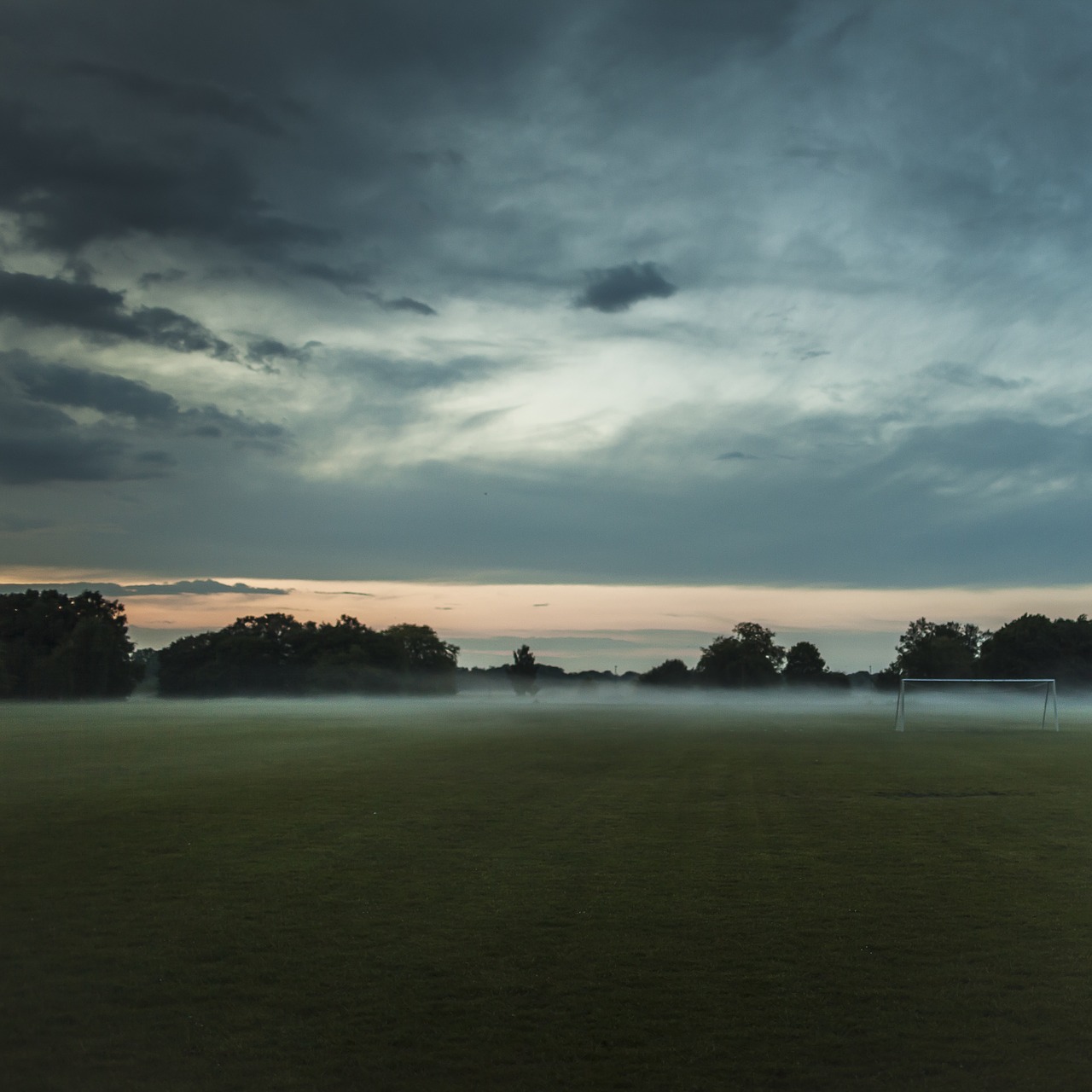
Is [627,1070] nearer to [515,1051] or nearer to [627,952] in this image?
[515,1051]

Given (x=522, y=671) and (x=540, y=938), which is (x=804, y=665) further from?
(x=540, y=938)

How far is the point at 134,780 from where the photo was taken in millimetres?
20797

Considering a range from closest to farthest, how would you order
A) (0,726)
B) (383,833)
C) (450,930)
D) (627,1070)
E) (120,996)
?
(627,1070), (120,996), (450,930), (383,833), (0,726)

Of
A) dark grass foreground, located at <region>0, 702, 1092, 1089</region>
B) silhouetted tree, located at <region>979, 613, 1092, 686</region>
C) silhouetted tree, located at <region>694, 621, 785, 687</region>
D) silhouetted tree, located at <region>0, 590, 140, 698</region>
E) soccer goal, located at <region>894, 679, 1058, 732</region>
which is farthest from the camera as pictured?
silhouetted tree, located at <region>694, 621, 785, 687</region>

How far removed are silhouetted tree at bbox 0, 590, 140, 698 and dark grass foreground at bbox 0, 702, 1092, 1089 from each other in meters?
96.2

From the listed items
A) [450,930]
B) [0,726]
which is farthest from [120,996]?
[0,726]

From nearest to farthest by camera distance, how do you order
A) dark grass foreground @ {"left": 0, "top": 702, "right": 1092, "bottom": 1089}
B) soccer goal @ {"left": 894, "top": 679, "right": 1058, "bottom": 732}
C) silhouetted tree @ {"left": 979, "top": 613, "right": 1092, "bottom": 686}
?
dark grass foreground @ {"left": 0, "top": 702, "right": 1092, "bottom": 1089} < soccer goal @ {"left": 894, "top": 679, "right": 1058, "bottom": 732} < silhouetted tree @ {"left": 979, "top": 613, "right": 1092, "bottom": 686}

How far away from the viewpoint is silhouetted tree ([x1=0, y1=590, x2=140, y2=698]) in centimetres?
10706

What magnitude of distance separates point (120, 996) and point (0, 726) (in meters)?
42.9

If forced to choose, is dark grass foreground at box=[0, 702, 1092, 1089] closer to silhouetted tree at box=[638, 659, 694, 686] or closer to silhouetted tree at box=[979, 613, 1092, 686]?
silhouetted tree at box=[979, 613, 1092, 686]

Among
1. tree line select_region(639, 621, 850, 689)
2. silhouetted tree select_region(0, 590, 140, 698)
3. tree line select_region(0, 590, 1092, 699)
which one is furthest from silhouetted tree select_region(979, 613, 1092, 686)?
silhouetted tree select_region(0, 590, 140, 698)

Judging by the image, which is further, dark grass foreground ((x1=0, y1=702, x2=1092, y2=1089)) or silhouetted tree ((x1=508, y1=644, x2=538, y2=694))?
silhouetted tree ((x1=508, y1=644, x2=538, y2=694))

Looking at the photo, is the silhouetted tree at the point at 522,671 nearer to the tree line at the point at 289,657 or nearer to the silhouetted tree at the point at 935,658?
the tree line at the point at 289,657

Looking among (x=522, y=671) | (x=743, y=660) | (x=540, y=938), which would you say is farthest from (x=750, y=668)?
(x=540, y=938)
